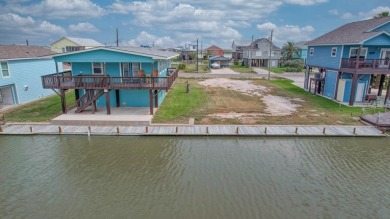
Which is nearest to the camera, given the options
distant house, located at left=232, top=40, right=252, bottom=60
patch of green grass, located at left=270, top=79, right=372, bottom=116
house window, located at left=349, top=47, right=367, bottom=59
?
patch of green grass, located at left=270, top=79, right=372, bottom=116

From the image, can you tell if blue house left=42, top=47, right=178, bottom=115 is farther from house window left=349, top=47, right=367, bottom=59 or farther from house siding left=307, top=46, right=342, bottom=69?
house window left=349, top=47, right=367, bottom=59

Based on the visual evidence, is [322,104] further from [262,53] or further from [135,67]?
[262,53]

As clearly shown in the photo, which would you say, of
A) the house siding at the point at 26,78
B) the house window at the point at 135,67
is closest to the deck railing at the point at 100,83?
the house window at the point at 135,67

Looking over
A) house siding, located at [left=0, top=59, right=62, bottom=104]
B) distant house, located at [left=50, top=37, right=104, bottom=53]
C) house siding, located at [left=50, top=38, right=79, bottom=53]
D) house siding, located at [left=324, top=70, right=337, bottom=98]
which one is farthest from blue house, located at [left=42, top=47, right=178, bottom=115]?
house siding, located at [left=50, top=38, right=79, bottom=53]

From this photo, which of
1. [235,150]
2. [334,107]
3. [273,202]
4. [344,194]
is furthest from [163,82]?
[334,107]

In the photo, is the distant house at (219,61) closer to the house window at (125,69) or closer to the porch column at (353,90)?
the porch column at (353,90)
